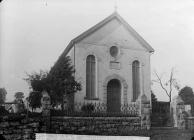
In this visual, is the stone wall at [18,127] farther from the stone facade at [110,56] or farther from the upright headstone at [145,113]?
the stone facade at [110,56]

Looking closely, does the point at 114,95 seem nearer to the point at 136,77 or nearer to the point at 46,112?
the point at 136,77

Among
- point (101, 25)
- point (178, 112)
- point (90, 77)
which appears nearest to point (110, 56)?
point (90, 77)

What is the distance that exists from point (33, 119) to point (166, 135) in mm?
6655

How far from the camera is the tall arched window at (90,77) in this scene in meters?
23.4

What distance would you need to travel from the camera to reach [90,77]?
23625mm

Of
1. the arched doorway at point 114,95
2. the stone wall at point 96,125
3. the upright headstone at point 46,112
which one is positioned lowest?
the stone wall at point 96,125

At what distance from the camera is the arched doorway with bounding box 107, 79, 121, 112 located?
938 inches

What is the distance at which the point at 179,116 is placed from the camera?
17.2 metres

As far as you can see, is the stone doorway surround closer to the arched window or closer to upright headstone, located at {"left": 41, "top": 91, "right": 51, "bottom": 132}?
the arched window

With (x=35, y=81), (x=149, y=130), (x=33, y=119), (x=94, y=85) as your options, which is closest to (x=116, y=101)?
(x=94, y=85)

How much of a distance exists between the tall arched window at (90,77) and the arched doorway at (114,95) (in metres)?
1.37

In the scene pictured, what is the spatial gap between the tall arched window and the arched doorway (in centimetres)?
137

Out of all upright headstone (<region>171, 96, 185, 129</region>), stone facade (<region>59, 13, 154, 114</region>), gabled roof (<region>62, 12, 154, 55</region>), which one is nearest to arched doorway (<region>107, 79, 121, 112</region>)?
stone facade (<region>59, 13, 154, 114</region>)

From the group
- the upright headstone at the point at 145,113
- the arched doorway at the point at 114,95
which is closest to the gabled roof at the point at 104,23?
the arched doorway at the point at 114,95
